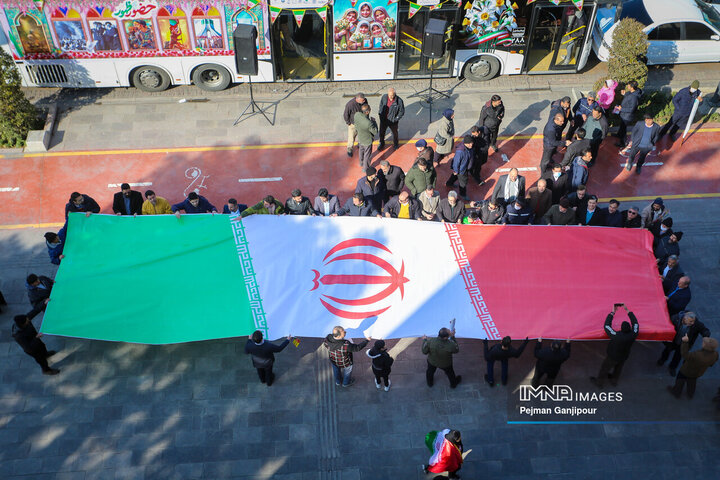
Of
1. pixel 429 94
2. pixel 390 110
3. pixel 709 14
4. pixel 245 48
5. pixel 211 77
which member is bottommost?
pixel 429 94

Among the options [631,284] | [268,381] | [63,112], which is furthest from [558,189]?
[63,112]

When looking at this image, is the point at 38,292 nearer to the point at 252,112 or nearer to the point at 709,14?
the point at 252,112

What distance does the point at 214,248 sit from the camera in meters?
11.5

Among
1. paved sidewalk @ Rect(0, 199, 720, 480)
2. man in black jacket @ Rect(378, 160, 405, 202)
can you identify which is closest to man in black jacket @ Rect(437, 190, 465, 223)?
man in black jacket @ Rect(378, 160, 405, 202)

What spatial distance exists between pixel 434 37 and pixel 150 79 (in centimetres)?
757

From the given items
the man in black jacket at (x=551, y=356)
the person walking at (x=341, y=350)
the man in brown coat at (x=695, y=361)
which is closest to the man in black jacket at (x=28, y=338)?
the person walking at (x=341, y=350)

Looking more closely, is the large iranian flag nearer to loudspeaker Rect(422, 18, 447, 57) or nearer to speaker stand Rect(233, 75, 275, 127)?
speaker stand Rect(233, 75, 275, 127)

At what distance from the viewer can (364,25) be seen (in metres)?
16.7

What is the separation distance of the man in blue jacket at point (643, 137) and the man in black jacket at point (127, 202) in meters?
10.9

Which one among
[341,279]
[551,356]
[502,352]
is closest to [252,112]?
[341,279]

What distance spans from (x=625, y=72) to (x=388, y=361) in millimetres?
10139

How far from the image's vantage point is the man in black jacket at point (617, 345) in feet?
34.3

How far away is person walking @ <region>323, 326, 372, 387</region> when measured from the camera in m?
10.4

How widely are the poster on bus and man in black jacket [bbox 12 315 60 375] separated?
10.2 meters
